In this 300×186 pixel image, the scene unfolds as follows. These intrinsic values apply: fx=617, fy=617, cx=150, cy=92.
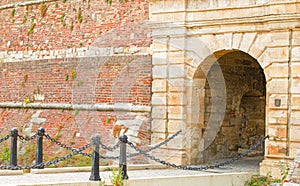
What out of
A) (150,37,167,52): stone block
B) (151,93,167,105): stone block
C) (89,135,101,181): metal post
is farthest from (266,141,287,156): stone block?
(89,135,101,181): metal post

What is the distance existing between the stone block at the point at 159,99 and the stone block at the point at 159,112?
0.34ft

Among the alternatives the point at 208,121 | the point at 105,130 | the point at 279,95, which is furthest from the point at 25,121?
the point at 279,95

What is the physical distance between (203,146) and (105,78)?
2749 millimetres

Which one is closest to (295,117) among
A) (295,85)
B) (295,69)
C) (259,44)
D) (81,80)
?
(295,85)

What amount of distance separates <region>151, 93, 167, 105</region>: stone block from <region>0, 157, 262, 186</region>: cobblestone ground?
1.51 meters

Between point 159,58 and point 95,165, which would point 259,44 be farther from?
point 95,165

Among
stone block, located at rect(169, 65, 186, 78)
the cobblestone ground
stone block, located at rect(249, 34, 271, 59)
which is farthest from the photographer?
stone block, located at rect(169, 65, 186, 78)

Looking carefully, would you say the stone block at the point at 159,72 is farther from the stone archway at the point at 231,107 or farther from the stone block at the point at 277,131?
the stone block at the point at 277,131

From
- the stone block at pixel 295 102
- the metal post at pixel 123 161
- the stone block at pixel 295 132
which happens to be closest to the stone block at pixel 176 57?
the stone block at pixel 295 102

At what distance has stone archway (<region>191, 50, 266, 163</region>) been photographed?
43.4 ft

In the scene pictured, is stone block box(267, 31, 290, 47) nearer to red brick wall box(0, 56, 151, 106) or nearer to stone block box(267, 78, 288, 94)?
stone block box(267, 78, 288, 94)

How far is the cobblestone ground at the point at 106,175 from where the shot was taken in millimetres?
9594

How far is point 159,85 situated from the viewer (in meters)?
12.8

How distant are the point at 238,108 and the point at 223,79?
37.4 inches
